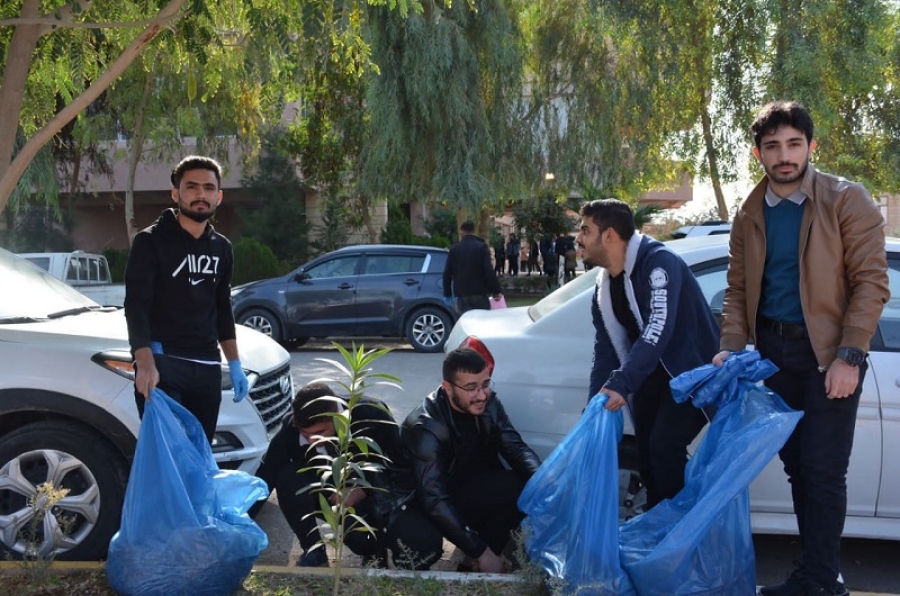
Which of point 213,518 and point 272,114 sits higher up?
point 272,114

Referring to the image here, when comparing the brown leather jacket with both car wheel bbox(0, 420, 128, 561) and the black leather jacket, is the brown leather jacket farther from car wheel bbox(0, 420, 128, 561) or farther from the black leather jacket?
car wheel bbox(0, 420, 128, 561)

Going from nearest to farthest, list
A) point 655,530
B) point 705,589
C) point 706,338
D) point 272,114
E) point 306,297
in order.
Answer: point 705,589
point 655,530
point 706,338
point 306,297
point 272,114

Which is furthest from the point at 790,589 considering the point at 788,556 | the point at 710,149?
the point at 710,149

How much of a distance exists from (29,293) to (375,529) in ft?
8.09

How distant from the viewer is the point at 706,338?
3986 mm

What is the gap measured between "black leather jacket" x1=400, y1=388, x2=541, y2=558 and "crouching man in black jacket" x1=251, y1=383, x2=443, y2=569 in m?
0.13

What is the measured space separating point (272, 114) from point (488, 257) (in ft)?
30.9

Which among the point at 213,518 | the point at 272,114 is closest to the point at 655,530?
the point at 213,518

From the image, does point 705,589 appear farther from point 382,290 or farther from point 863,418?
point 382,290

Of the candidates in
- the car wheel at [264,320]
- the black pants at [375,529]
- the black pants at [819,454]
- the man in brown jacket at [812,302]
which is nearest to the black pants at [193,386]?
the black pants at [375,529]

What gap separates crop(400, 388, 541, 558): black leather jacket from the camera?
3965 mm

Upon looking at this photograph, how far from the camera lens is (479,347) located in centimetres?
466

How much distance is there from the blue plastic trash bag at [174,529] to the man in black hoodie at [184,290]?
450mm

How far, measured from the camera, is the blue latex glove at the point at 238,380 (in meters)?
4.35
